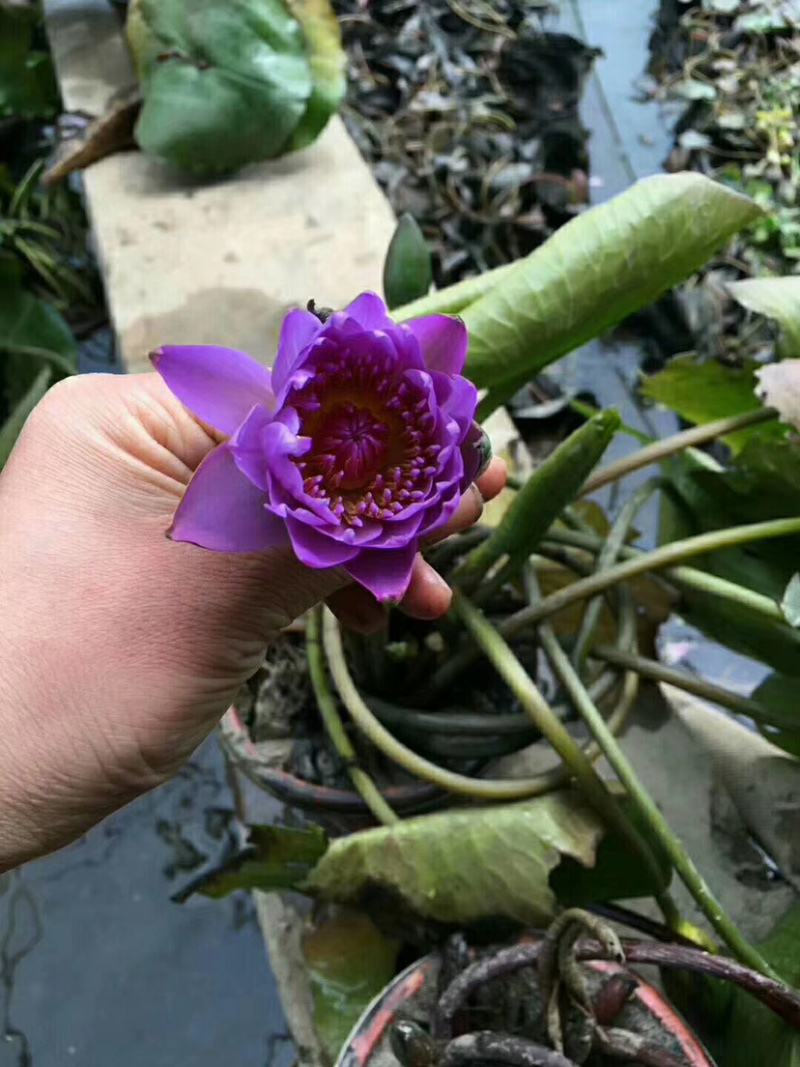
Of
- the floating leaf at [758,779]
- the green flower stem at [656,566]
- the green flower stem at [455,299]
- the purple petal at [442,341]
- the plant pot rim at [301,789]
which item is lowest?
the floating leaf at [758,779]

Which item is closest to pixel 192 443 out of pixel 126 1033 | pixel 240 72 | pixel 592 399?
pixel 126 1033

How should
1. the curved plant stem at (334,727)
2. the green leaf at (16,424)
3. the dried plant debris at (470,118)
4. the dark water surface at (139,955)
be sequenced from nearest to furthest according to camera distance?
the curved plant stem at (334,727)
the dark water surface at (139,955)
the green leaf at (16,424)
the dried plant debris at (470,118)

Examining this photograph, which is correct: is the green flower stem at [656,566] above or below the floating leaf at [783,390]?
below

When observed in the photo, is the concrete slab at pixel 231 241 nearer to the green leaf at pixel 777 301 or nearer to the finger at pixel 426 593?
the green leaf at pixel 777 301

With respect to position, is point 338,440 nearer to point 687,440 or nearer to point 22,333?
point 687,440

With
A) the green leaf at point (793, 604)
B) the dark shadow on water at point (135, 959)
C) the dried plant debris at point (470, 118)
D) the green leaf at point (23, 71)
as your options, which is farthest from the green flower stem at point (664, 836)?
the green leaf at point (23, 71)

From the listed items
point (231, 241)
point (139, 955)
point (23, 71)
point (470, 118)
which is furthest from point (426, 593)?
point (23, 71)

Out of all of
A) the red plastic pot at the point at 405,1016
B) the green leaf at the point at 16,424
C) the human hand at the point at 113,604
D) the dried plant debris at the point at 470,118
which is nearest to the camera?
the human hand at the point at 113,604
